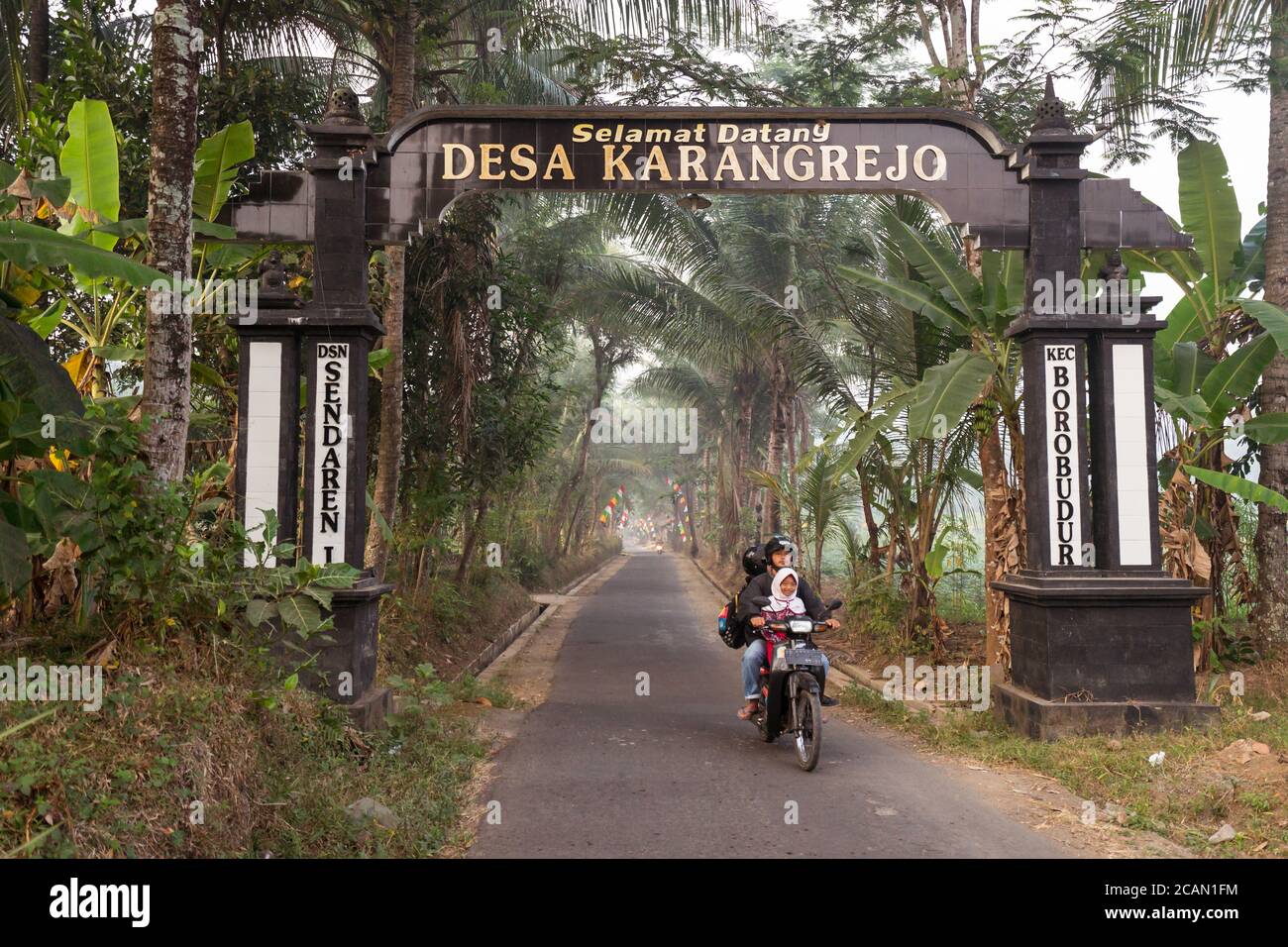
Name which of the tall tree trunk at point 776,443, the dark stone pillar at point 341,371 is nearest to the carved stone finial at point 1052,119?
the dark stone pillar at point 341,371

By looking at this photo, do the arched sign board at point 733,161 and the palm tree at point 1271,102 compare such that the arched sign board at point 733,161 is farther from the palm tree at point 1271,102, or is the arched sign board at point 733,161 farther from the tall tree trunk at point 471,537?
the tall tree trunk at point 471,537

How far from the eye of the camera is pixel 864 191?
24.0ft

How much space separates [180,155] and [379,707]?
13.2 ft

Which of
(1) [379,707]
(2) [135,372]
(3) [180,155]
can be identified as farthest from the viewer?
(2) [135,372]

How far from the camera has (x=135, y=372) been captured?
26.8 feet

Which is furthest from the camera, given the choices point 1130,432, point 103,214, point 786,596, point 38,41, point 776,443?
point 776,443

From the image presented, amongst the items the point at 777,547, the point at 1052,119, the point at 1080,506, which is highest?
the point at 1052,119

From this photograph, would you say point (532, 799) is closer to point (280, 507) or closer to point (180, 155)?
point (280, 507)

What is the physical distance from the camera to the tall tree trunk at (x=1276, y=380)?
899 centimetres
